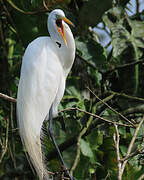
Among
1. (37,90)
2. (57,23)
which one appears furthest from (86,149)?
(57,23)

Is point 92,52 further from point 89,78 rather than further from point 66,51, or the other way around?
point 66,51

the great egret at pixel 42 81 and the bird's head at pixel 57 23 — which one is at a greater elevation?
the bird's head at pixel 57 23

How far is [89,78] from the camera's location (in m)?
2.72

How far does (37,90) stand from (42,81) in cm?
6

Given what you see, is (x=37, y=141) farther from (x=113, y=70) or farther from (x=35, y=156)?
(x=113, y=70)

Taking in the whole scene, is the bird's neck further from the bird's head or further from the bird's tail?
the bird's tail

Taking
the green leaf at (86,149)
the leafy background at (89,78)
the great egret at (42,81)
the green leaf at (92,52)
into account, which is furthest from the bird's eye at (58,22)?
the green leaf at (86,149)

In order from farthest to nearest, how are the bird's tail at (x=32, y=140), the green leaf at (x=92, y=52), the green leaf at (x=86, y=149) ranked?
the green leaf at (x=92, y=52)
the green leaf at (x=86, y=149)
the bird's tail at (x=32, y=140)

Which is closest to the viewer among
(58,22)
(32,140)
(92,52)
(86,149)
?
(32,140)

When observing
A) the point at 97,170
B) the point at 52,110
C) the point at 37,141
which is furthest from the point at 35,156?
the point at 97,170

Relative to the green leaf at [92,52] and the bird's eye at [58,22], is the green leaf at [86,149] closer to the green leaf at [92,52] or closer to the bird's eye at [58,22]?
the green leaf at [92,52]

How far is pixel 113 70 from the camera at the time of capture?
2488 millimetres

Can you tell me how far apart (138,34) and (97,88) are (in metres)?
0.44

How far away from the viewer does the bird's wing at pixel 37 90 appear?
6.19 ft
